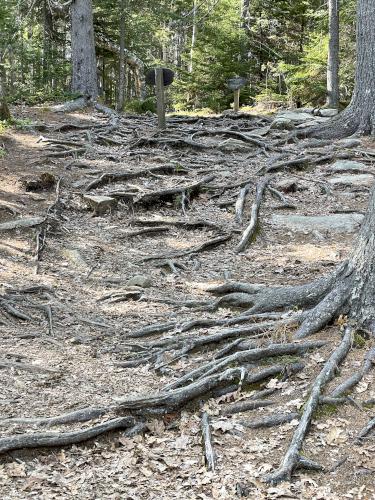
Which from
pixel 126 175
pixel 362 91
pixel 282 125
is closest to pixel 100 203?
pixel 126 175

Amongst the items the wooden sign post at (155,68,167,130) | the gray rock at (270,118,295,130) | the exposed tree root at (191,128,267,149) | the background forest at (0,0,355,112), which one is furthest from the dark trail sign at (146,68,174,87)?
the background forest at (0,0,355,112)

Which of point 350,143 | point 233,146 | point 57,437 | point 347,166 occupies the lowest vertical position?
point 57,437

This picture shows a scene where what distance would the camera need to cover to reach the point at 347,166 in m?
12.7

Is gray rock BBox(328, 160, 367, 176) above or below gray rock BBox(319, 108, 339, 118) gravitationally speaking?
below

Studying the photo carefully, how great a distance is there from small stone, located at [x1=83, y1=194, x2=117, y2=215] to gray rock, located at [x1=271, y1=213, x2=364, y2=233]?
9.58ft

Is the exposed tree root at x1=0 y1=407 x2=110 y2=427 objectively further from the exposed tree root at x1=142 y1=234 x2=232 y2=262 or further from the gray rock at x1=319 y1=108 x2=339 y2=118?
the gray rock at x1=319 y1=108 x2=339 y2=118

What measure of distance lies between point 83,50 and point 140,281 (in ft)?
43.0

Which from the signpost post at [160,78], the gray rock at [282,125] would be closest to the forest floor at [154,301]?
the gray rock at [282,125]

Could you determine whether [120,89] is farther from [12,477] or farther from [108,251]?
[12,477]

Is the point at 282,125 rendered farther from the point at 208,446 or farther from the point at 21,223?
the point at 208,446

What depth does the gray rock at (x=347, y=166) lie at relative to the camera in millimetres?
12547

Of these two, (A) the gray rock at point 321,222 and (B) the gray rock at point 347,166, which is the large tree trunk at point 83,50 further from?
(A) the gray rock at point 321,222

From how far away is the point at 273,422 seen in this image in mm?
4332

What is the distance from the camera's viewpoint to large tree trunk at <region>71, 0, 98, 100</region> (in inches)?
736
